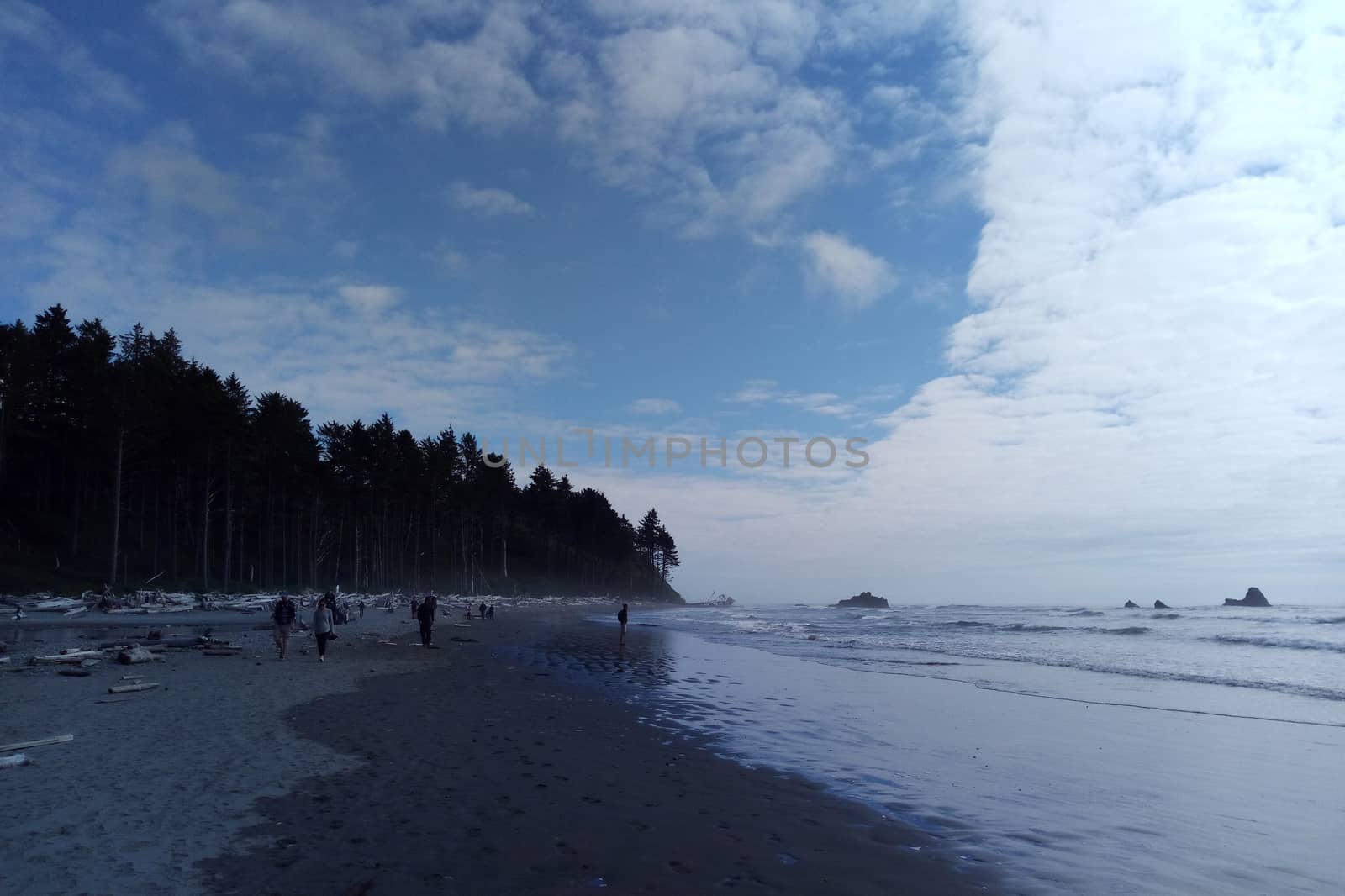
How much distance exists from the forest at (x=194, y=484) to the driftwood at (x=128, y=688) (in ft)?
106

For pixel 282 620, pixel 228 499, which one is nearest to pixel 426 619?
pixel 282 620

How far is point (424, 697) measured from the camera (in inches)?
590

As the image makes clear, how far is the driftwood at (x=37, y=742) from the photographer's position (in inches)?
346

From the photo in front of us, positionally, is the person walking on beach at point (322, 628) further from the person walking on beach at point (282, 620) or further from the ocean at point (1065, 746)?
the ocean at point (1065, 746)

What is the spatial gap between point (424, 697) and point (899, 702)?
10.7m

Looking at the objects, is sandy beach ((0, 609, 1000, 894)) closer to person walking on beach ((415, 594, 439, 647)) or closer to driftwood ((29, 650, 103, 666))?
driftwood ((29, 650, 103, 666))

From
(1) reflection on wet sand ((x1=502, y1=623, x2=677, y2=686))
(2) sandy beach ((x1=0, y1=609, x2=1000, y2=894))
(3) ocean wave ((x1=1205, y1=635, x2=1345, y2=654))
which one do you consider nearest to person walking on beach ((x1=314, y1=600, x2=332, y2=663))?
(1) reflection on wet sand ((x1=502, y1=623, x2=677, y2=686))

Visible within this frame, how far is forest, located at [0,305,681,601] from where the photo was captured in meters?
43.8

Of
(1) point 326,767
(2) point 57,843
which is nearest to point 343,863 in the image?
(2) point 57,843

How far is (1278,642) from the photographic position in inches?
1340

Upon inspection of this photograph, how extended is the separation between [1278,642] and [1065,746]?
30.2 metres

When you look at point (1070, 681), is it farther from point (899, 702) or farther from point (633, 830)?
point (633, 830)

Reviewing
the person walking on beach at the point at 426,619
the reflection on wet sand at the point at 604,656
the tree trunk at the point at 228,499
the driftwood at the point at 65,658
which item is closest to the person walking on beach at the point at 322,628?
the person walking on beach at the point at 426,619

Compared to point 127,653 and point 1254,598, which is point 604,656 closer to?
point 127,653
